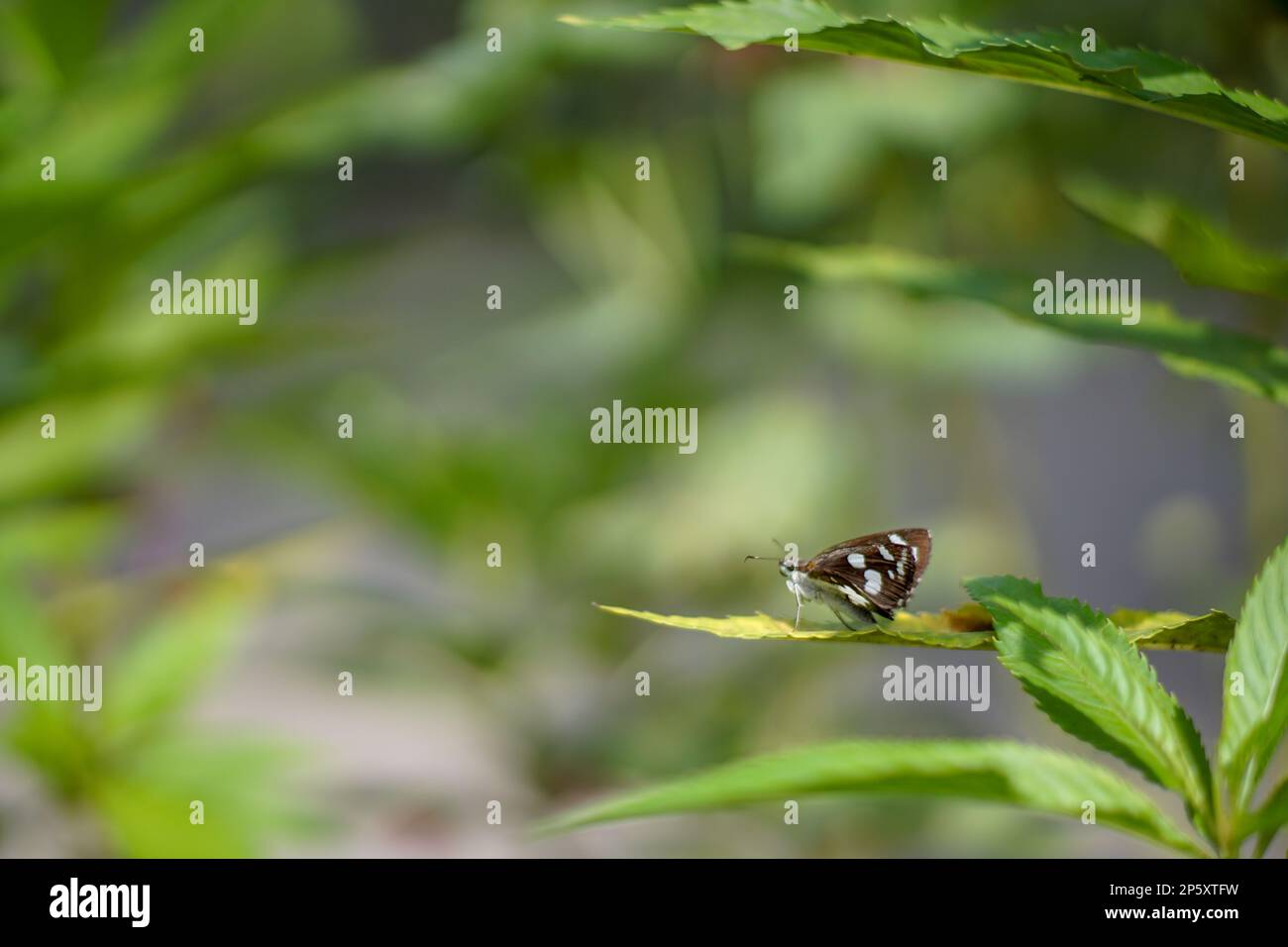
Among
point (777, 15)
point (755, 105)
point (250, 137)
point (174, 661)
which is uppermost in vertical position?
A: point (755, 105)

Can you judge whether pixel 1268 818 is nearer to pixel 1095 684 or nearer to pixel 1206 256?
pixel 1095 684

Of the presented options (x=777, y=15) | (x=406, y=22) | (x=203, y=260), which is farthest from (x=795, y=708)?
(x=406, y=22)

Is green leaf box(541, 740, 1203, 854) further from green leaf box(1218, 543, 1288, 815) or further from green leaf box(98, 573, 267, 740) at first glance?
green leaf box(98, 573, 267, 740)

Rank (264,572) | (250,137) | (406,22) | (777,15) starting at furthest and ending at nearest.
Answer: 1. (406,22)
2. (264,572)
3. (250,137)
4. (777,15)

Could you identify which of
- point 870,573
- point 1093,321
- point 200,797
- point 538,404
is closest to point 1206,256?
point 1093,321
